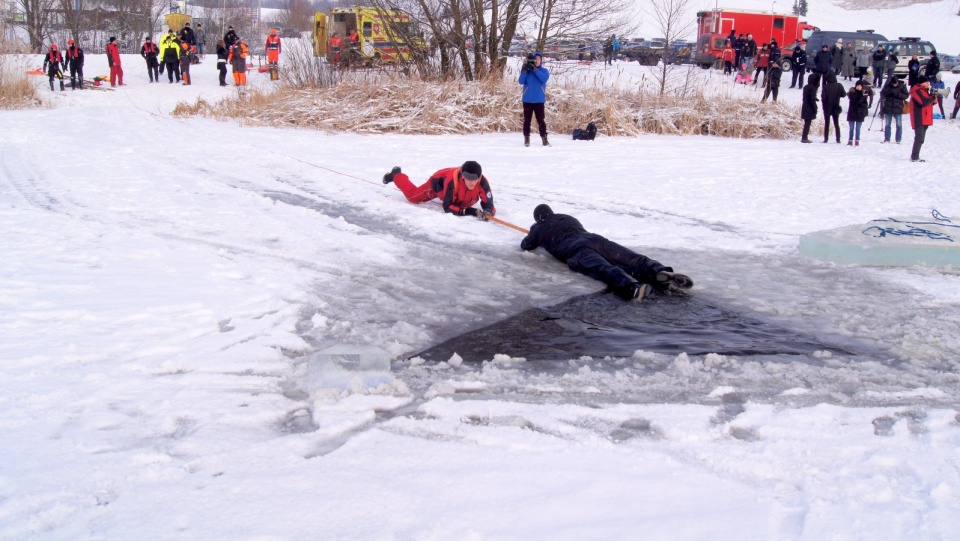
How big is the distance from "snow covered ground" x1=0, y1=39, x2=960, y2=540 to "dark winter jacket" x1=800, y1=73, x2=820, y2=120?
799cm

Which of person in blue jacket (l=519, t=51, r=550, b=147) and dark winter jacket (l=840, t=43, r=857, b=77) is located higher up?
dark winter jacket (l=840, t=43, r=857, b=77)

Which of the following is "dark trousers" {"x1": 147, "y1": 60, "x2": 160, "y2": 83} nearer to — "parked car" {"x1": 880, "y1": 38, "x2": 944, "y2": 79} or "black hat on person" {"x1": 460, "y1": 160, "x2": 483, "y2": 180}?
"black hat on person" {"x1": 460, "y1": 160, "x2": 483, "y2": 180}

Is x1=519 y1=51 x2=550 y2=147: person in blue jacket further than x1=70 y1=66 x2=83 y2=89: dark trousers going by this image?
No

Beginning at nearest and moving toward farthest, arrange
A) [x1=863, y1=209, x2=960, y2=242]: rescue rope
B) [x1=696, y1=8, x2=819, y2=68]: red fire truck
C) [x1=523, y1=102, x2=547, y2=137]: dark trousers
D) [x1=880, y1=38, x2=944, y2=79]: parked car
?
1. [x1=863, y1=209, x2=960, y2=242]: rescue rope
2. [x1=523, y1=102, x2=547, y2=137]: dark trousers
3. [x1=880, y1=38, x2=944, y2=79]: parked car
4. [x1=696, y1=8, x2=819, y2=68]: red fire truck

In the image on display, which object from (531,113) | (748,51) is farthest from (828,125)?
(748,51)

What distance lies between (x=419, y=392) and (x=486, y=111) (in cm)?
1402

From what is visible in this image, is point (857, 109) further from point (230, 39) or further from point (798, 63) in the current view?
point (230, 39)

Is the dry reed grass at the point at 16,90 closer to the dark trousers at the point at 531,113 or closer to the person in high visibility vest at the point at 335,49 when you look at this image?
the person in high visibility vest at the point at 335,49

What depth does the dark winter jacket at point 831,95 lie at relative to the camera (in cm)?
1650

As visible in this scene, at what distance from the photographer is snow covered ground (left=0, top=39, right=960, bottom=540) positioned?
282 cm

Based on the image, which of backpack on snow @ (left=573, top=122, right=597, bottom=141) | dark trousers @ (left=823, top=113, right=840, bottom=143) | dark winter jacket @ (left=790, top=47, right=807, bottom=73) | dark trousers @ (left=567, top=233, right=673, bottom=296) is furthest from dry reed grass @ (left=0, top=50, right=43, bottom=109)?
dark winter jacket @ (left=790, top=47, right=807, bottom=73)

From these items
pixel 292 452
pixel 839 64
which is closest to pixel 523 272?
pixel 292 452

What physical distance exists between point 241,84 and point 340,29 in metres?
5.04

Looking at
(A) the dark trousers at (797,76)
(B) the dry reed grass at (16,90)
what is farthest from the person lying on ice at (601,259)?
(A) the dark trousers at (797,76)
